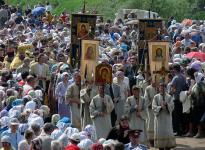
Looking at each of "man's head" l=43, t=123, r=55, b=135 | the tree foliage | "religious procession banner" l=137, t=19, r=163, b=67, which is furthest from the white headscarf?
the tree foliage

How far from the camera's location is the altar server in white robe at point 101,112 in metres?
22.1

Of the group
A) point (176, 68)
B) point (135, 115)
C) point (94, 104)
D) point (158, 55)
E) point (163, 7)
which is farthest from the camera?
point (163, 7)

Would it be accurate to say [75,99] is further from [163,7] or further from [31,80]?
[163,7]

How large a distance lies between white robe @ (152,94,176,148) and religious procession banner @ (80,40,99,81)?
5.59ft

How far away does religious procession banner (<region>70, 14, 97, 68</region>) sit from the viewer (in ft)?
86.6

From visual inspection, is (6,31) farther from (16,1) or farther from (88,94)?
(16,1)

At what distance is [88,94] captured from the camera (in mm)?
23000

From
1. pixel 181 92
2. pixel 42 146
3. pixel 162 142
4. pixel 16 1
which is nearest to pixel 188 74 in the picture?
pixel 181 92

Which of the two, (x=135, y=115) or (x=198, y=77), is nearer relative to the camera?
(x=135, y=115)

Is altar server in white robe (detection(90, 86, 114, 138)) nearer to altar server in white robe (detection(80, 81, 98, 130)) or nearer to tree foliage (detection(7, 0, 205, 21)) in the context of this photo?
altar server in white robe (detection(80, 81, 98, 130))

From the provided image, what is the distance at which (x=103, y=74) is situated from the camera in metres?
22.5

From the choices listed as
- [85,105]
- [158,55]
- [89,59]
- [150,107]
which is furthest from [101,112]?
[158,55]

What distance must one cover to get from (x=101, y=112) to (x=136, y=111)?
0.85 m

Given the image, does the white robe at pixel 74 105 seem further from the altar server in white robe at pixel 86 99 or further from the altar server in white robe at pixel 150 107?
the altar server in white robe at pixel 150 107
